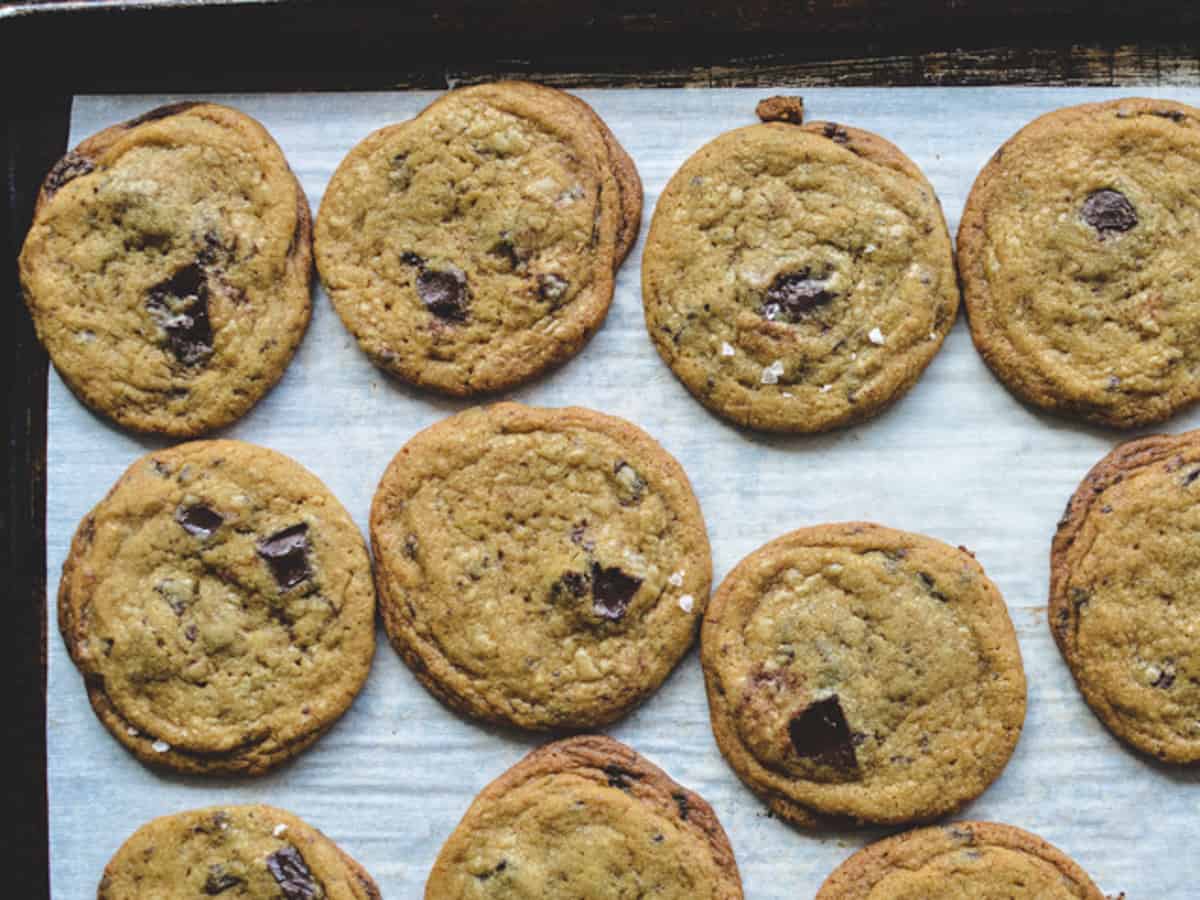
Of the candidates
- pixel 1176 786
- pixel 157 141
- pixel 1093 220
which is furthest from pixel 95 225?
pixel 1176 786

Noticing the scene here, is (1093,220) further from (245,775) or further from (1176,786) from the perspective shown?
(245,775)

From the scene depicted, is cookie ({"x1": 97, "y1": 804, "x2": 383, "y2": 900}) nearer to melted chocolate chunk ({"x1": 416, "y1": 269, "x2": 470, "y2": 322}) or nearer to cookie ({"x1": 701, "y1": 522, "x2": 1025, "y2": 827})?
cookie ({"x1": 701, "y1": 522, "x2": 1025, "y2": 827})

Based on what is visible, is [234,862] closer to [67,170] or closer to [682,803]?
[682,803]

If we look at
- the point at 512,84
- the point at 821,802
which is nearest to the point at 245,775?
the point at 821,802

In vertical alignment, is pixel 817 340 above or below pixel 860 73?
below

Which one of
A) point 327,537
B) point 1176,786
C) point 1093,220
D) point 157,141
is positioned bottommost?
point 1176,786

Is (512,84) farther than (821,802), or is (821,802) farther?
(512,84)

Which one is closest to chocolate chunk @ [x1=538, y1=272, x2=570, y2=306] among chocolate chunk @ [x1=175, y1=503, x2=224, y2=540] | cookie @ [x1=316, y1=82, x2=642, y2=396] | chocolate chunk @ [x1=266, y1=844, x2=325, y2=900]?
cookie @ [x1=316, y1=82, x2=642, y2=396]

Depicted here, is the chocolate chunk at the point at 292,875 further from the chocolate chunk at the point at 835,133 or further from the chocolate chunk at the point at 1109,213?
the chocolate chunk at the point at 1109,213
